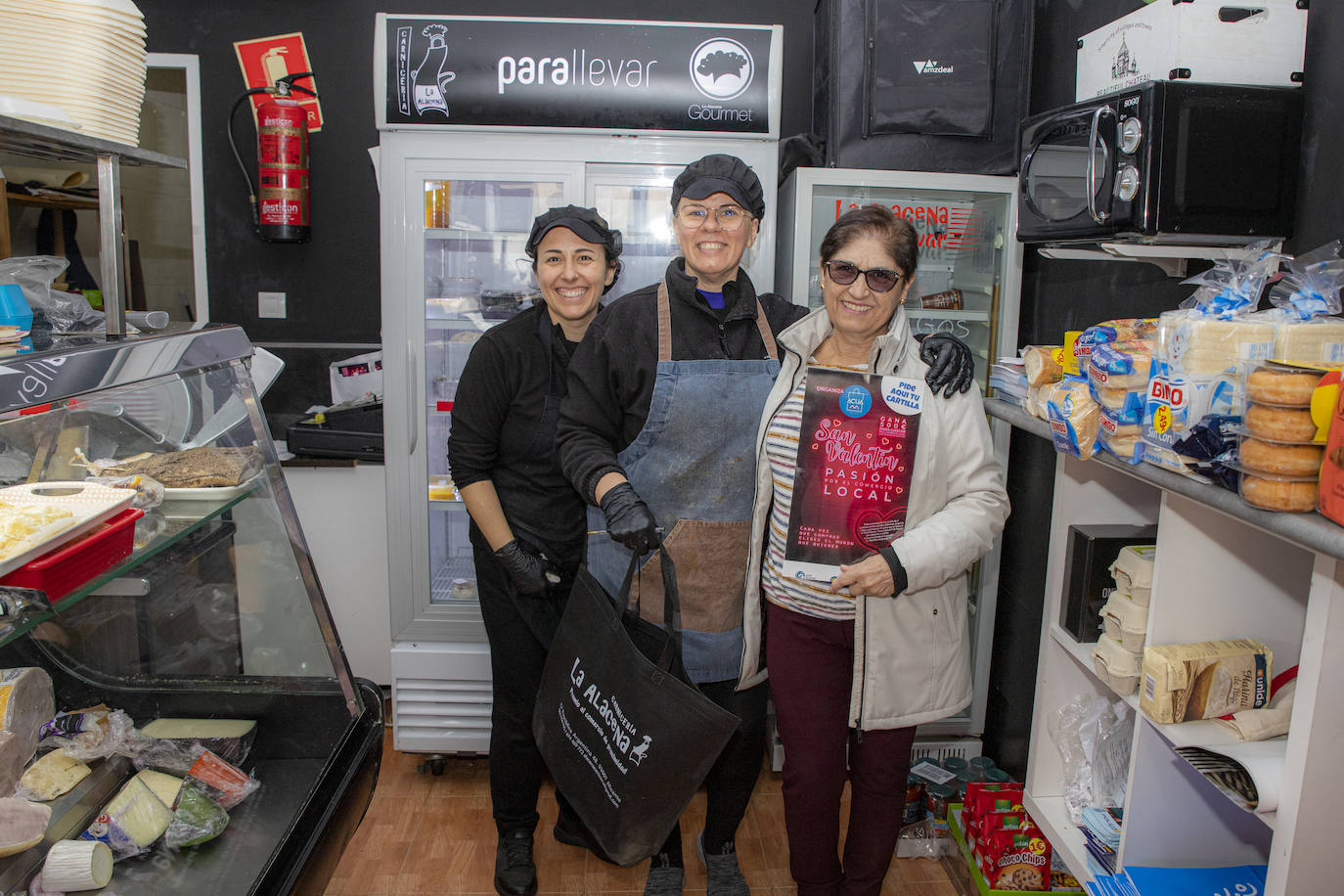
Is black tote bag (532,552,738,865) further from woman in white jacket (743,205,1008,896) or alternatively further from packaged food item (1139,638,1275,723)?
packaged food item (1139,638,1275,723)

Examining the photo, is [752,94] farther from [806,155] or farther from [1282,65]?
[1282,65]

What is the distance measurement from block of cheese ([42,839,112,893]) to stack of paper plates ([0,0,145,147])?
1.16 meters

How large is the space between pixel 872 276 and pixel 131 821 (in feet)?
5.44

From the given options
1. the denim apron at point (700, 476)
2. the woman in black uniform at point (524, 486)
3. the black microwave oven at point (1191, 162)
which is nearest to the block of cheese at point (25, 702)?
the woman in black uniform at point (524, 486)

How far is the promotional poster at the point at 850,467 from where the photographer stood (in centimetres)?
188

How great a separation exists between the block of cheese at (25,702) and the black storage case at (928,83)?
247cm

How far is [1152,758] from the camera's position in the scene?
162cm

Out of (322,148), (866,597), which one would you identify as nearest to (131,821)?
(866,597)

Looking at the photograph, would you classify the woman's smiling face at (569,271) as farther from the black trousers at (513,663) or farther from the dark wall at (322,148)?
the dark wall at (322,148)

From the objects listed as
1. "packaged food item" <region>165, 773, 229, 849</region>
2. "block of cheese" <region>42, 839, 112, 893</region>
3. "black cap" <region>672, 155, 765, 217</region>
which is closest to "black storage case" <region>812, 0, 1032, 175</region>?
"black cap" <region>672, 155, 765, 217</region>

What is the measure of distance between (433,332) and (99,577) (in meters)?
1.89

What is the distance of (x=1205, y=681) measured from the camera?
4.91ft

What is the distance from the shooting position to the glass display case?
1335 mm

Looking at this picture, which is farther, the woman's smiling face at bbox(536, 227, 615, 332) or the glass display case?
the woman's smiling face at bbox(536, 227, 615, 332)
